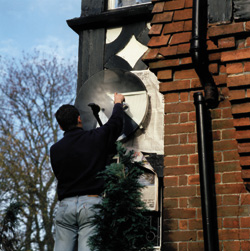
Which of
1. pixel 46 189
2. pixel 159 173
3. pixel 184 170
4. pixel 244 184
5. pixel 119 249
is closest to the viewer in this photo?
pixel 119 249

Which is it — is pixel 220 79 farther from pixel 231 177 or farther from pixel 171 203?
pixel 171 203

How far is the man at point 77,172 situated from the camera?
4.14 metres

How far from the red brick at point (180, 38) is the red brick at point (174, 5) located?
1.06 ft

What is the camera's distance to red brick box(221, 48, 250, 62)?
4350 millimetres

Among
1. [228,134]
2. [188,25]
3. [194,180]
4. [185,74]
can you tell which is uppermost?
[188,25]

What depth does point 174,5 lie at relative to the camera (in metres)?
5.01

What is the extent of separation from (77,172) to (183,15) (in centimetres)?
195

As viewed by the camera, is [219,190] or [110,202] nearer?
[110,202]

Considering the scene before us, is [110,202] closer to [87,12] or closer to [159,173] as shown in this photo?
[159,173]

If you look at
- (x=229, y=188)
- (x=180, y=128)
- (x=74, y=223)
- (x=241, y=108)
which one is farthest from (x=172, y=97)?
(x=74, y=223)

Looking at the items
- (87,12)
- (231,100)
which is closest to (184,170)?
(231,100)

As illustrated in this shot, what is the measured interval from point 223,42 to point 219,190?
1.38 metres

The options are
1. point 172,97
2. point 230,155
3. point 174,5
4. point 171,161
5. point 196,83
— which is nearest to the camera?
point 230,155

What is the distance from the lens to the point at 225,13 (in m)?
4.59
